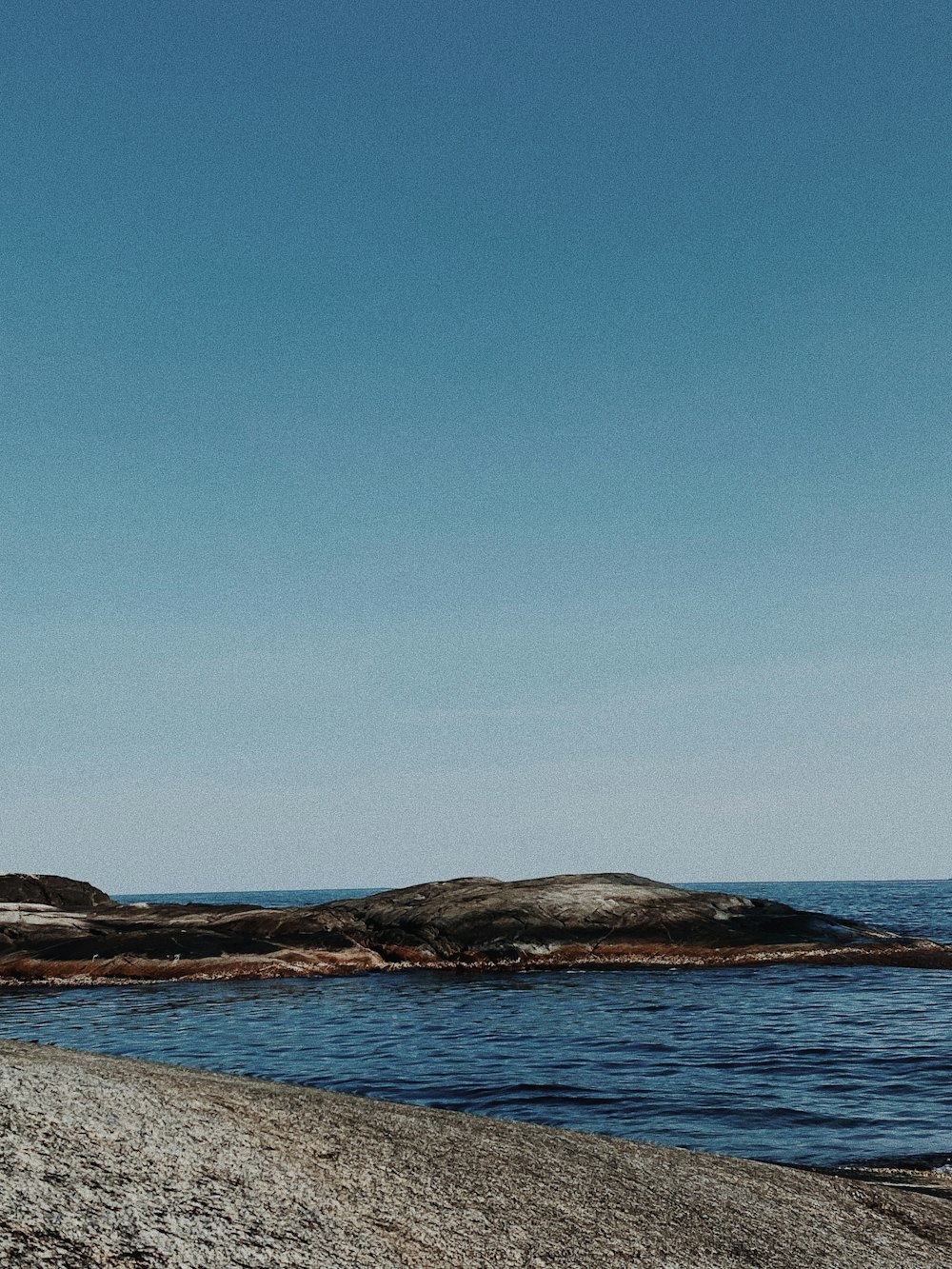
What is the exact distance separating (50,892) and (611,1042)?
38.3 m

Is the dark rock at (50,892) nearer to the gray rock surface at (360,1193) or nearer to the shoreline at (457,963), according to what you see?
the shoreline at (457,963)

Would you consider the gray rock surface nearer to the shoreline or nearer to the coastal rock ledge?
the shoreline

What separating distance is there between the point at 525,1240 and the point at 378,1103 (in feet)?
11.7

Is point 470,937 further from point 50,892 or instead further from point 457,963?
point 50,892

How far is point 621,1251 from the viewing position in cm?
623

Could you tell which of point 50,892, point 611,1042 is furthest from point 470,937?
point 50,892

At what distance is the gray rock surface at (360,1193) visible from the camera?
5.22 meters

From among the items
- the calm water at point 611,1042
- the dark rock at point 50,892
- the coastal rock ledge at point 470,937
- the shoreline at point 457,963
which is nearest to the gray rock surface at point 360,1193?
the calm water at point 611,1042

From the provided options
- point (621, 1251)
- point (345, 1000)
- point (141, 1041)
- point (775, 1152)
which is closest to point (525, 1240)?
point (621, 1251)

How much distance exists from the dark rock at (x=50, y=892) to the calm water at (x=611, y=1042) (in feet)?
48.0

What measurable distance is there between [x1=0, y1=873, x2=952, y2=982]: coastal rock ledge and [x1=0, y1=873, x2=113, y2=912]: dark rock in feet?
18.0

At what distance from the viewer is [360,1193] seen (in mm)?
6355

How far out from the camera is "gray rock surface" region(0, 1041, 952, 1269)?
522 centimetres

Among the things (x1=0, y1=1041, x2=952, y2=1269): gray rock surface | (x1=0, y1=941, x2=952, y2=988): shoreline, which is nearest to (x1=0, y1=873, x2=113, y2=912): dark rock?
(x1=0, y1=941, x2=952, y2=988): shoreline
